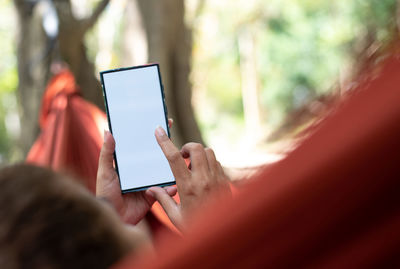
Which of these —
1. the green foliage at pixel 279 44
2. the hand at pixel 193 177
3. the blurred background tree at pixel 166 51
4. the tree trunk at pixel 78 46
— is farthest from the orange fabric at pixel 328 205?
the green foliage at pixel 279 44

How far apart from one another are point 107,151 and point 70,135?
938 mm

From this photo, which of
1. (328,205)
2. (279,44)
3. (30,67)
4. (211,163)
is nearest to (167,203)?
(211,163)

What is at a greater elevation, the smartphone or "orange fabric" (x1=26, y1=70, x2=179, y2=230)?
the smartphone

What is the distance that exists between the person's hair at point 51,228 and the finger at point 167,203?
40 cm

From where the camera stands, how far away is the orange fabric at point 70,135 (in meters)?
1.71

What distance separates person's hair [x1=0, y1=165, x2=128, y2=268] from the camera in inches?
16.6

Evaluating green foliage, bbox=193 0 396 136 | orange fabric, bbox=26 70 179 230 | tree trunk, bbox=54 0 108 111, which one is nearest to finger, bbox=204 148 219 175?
orange fabric, bbox=26 70 179 230

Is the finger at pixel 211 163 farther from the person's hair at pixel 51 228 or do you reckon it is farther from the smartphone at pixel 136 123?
the person's hair at pixel 51 228

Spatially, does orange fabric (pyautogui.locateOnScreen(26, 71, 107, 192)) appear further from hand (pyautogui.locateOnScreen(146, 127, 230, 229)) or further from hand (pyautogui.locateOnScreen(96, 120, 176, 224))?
hand (pyautogui.locateOnScreen(146, 127, 230, 229))

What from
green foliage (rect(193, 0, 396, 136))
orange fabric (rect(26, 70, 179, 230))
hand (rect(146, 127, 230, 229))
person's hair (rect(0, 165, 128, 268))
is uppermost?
person's hair (rect(0, 165, 128, 268))

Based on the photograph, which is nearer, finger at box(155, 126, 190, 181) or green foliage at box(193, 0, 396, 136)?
finger at box(155, 126, 190, 181)

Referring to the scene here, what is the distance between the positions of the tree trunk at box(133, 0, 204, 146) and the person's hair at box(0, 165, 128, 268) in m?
2.35

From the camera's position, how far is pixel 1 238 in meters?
0.43

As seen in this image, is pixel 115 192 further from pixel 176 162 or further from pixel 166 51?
pixel 166 51
